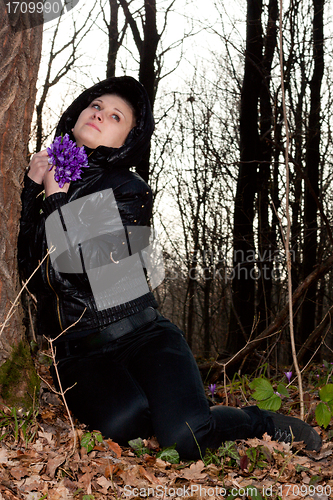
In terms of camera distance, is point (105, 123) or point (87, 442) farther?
point (105, 123)

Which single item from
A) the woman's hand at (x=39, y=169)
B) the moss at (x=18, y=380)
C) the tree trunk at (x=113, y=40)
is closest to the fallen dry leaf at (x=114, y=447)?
the moss at (x=18, y=380)

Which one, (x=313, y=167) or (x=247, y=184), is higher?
(x=313, y=167)

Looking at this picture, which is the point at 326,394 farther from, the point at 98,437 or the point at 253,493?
the point at 98,437

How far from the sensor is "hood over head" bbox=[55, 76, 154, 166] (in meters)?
2.78

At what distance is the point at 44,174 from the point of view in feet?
8.49

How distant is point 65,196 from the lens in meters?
2.53

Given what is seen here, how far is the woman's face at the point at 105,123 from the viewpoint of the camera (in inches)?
109

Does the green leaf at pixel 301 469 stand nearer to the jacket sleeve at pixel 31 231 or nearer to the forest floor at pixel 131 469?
the forest floor at pixel 131 469

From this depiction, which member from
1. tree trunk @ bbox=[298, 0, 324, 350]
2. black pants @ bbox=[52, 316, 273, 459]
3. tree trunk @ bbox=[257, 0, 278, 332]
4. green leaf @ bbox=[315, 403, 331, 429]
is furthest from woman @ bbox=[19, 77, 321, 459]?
tree trunk @ bbox=[298, 0, 324, 350]

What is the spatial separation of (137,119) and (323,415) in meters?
2.32

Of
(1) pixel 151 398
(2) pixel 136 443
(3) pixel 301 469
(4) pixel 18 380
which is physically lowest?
(3) pixel 301 469

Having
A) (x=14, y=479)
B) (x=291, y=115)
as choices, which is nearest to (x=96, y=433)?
(x=14, y=479)

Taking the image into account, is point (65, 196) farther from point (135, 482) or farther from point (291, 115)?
point (291, 115)

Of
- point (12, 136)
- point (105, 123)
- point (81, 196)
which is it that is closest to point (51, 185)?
point (81, 196)
